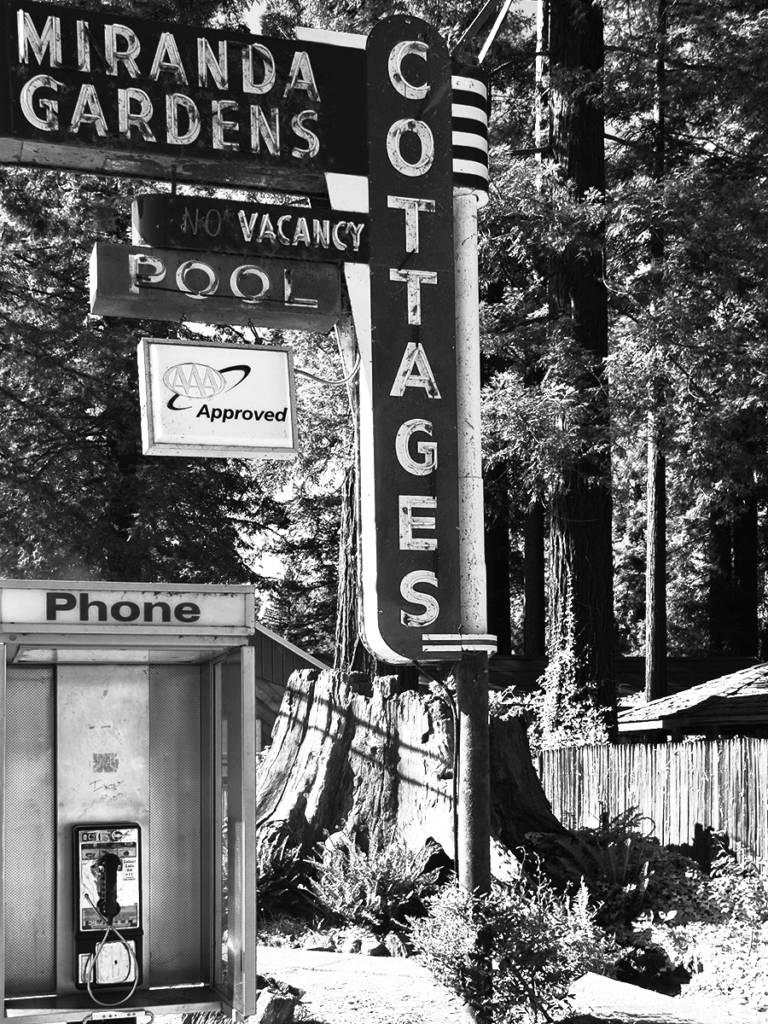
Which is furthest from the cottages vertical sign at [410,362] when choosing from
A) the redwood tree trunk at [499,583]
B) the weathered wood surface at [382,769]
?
the redwood tree trunk at [499,583]

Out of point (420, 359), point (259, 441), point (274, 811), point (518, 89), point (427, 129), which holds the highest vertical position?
point (518, 89)

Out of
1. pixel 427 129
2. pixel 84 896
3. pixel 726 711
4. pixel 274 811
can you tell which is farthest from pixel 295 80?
pixel 726 711

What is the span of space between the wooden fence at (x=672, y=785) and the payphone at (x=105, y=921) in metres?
8.04

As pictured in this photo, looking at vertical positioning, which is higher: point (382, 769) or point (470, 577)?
point (470, 577)

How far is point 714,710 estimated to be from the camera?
79.5 feet

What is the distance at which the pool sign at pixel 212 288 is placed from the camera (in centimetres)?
988

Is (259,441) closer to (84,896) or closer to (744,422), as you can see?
(84,896)

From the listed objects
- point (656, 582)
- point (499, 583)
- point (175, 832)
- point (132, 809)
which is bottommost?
point (175, 832)

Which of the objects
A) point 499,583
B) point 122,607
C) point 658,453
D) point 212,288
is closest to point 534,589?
point 499,583

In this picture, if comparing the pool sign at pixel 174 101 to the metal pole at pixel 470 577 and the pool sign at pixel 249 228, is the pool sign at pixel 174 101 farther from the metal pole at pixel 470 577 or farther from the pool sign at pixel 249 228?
the metal pole at pixel 470 577

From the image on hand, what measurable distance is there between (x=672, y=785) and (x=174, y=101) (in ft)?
30.5

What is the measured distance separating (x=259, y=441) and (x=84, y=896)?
130 inches

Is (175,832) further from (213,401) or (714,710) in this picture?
(714,710)

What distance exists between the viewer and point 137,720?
8539mm
